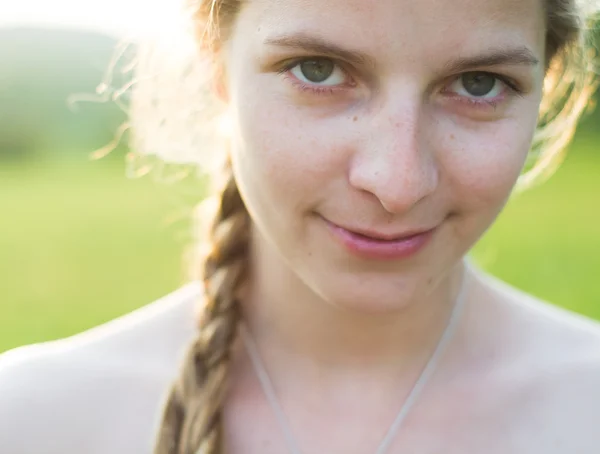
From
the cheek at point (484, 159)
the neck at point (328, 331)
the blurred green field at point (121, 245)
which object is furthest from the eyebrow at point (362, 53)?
the blurred green field at point (121, 245)

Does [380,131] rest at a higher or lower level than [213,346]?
higher

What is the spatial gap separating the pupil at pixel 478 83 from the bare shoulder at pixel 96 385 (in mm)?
773

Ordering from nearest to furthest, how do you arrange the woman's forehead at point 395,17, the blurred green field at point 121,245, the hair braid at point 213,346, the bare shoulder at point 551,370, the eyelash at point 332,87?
the woman's forehead at point 395,17 < the eyelash at point 332,87 < the hair braid at point 213,346 < the bare shoulder at point 551,370 < the blurred green field at point 121,245

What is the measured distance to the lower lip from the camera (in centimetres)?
153

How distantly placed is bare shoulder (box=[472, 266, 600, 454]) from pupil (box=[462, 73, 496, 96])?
60 cm

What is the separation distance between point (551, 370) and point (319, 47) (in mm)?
869

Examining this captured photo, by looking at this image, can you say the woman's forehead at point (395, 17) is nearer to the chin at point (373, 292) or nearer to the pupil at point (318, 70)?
the pupil at point (318, 70)

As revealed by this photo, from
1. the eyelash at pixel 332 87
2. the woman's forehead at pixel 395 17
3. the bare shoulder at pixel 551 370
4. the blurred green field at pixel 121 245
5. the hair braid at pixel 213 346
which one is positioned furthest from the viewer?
the blurred green field at pixel 121 245

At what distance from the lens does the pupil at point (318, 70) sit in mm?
1518

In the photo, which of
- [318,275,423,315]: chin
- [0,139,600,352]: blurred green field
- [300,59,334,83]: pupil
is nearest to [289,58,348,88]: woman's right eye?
[300,59,334,83]: pupil

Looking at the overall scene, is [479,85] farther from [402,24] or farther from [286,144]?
[286,144]

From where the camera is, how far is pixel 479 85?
5.13 ft

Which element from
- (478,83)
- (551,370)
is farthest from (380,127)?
(551,370)

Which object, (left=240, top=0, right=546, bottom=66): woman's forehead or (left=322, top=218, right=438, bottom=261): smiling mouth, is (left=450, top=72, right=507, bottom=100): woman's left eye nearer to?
(left=240, top=0, right=546, bottom=66): woman's forehead
